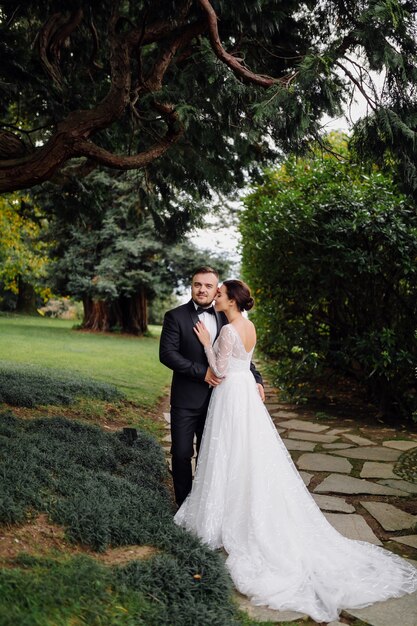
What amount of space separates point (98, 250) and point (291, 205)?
1586 centimetres

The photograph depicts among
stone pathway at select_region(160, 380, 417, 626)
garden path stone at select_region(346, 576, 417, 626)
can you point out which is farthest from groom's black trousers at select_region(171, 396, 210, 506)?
garden path stone at select_region(346, 576, 417, 626)

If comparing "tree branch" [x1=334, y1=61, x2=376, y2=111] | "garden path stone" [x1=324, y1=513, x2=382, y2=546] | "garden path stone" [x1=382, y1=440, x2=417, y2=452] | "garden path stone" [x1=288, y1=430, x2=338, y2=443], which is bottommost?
"garden path stone" [x1=324, y1=513, x2=382, y2=546]

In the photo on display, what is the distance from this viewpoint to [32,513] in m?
3.43

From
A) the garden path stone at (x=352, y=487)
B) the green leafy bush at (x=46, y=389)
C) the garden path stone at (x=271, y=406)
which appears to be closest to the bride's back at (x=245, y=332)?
the garden path stone at (x=352, y=487)

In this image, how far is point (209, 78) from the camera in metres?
4.61

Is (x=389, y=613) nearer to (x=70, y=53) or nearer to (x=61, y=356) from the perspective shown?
(x=70, y=53)

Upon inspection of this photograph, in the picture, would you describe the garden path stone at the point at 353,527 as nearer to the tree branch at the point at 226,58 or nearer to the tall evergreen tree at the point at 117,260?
the tree branch at the point at 226,58

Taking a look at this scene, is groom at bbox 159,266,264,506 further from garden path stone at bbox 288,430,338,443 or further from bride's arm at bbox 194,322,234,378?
garden path stone at bbox 288,430,338,443

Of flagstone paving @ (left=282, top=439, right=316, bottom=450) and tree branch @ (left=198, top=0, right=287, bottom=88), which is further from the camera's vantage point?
flagstone paving @ (left=282, top=439, right=316, bottom=450)

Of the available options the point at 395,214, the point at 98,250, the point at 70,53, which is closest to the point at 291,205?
the point at 395,214

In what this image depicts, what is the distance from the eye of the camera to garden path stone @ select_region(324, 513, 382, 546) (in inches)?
159

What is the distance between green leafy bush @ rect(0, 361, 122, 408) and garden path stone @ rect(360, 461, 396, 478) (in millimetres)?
4262

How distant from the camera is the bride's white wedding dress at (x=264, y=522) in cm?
309

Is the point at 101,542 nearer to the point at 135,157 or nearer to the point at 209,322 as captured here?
the point at 209,322
